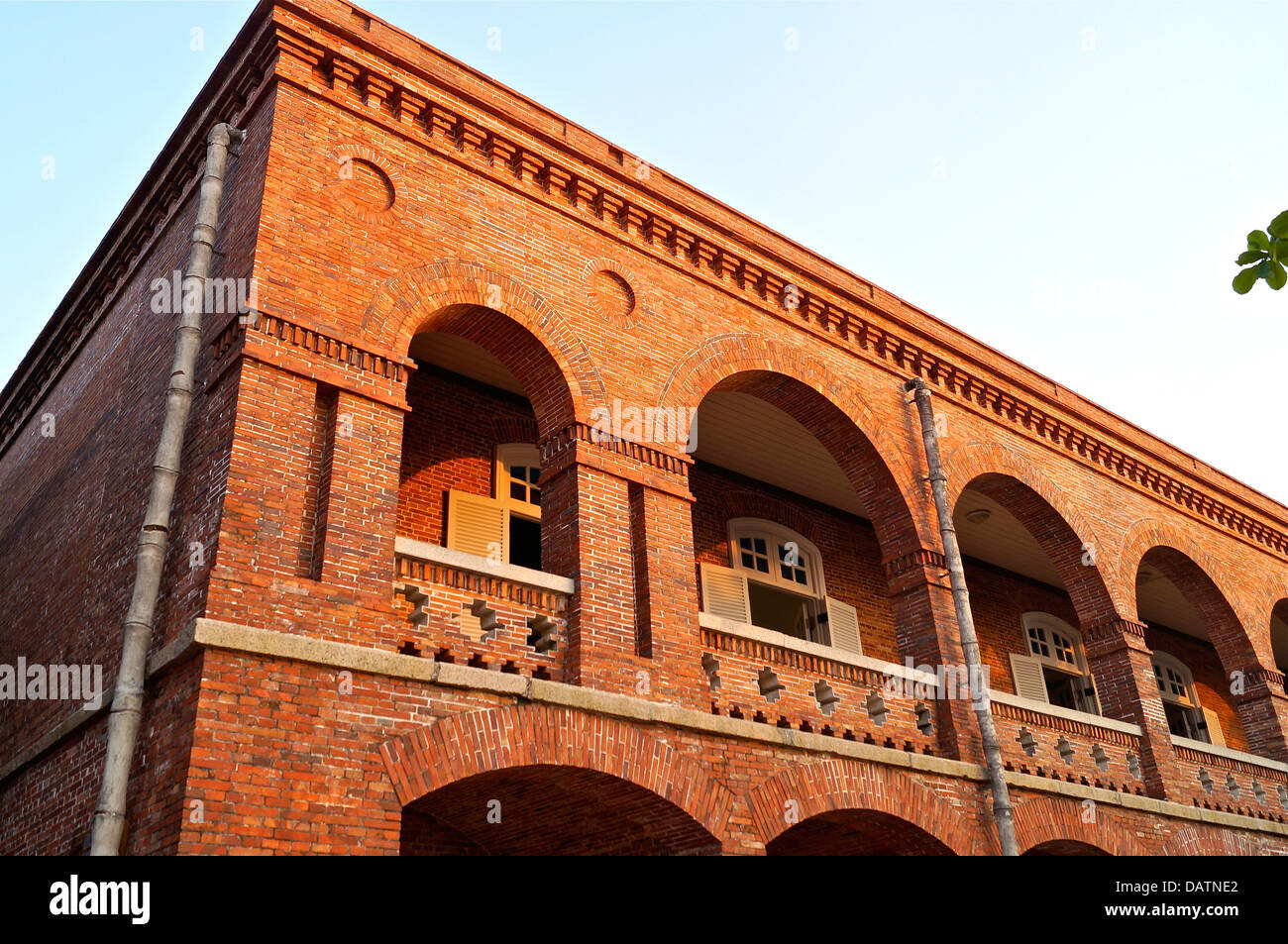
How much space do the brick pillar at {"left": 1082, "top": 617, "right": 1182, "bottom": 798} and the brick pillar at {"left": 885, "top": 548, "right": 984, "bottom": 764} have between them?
11.0ft

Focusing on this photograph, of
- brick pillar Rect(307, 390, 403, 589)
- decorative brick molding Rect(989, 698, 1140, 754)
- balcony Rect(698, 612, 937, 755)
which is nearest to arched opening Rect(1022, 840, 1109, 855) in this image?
decorative brick molding Rect(989, 698, 1140, 754)

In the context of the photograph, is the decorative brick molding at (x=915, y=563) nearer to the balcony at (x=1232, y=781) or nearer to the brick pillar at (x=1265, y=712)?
the balcony at (x=1232, y=781)

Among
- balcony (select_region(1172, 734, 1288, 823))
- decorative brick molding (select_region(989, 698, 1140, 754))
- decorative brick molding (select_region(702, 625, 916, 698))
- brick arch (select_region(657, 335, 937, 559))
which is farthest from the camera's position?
balcony (select_region(1172, 734, 1288, 823))

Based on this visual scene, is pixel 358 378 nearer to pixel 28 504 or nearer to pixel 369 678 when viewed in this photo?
pixel 369 678

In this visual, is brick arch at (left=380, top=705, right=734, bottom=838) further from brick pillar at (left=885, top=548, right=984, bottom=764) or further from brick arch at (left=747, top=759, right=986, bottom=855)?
brick pillar at (left=885, top=548, right=984, bottom=764)

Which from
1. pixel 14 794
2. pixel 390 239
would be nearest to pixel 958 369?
pixel 390 239

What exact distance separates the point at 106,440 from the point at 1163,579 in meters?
16.8

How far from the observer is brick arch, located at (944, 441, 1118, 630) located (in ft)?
48.7

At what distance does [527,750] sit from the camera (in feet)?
27.3

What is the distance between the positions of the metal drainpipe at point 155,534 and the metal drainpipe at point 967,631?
26.6ft

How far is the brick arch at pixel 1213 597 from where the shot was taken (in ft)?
56.2

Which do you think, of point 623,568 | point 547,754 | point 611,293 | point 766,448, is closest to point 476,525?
point 623,568

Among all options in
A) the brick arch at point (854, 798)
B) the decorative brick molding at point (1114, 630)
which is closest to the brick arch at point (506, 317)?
the brick arch at point (854, 798)
